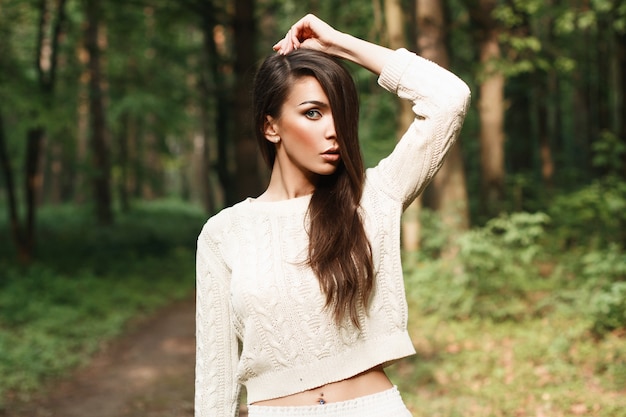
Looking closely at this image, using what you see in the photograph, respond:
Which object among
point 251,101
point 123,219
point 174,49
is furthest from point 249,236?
point 123,219

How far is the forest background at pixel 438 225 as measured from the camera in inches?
Result: 289

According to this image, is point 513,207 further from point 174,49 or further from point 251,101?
point 174,49

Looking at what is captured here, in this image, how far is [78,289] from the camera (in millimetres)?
13031

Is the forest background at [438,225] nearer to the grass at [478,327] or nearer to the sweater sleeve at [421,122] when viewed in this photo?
the grass at [478,327]

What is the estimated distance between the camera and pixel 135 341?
34.8ft

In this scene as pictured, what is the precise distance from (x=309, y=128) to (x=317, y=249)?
41 centimetres

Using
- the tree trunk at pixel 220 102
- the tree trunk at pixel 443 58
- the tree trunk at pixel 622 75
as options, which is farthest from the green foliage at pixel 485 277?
the tree trunk at pixel 220 102

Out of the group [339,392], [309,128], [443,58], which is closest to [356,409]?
[339,392]

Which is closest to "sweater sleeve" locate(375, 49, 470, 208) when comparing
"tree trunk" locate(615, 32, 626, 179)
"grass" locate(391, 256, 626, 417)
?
"grass" locate(391, 256, 626, 417)

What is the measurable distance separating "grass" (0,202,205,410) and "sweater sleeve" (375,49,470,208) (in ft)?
21.9

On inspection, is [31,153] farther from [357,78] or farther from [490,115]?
[490,115]

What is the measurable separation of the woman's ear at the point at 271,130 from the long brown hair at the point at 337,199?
29mm

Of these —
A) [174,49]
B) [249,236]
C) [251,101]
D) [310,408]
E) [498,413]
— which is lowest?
[498,413]

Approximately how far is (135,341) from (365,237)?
886cm
